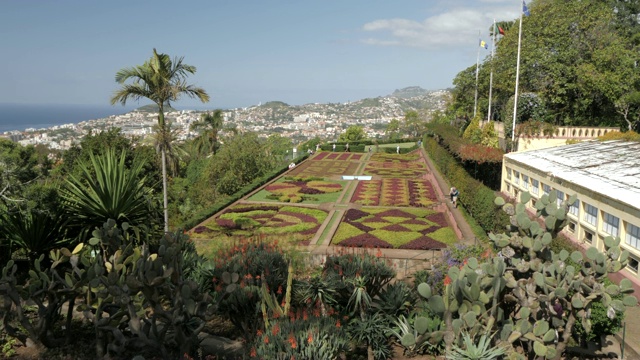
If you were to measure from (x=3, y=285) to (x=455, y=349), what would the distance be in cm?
709

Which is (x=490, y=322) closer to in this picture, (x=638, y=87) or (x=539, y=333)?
(x=539, y=333)

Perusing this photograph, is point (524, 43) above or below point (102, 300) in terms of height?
above

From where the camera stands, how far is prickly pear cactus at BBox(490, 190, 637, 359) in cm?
721

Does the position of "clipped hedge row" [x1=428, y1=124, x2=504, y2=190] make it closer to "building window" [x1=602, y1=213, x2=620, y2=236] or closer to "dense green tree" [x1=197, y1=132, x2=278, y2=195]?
"building window" [x1=602, y1=213, x2=620, y2=236]

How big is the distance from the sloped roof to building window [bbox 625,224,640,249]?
67cm

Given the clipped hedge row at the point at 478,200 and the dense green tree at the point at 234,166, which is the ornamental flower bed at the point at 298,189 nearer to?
the dense green tree at the point at 234,166

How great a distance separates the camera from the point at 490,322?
23.8 feet

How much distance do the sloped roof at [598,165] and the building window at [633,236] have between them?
0.67 m

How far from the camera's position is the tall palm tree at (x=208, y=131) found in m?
52.2

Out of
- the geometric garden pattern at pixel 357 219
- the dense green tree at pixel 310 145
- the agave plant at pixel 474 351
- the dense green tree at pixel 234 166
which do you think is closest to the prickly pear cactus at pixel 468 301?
the agave plant at pixel 474 351

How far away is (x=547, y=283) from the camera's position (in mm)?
7617

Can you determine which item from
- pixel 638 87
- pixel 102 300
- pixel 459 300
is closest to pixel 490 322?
pixel 459 300

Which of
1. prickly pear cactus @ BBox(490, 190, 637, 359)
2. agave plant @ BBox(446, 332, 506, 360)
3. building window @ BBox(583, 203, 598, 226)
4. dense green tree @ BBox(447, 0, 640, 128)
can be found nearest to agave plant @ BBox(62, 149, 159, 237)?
agave plant @ BBox(446, 332, 506, 360)

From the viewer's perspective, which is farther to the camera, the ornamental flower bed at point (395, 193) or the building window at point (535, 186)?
the ornamental flower bed at point (395, 193)
